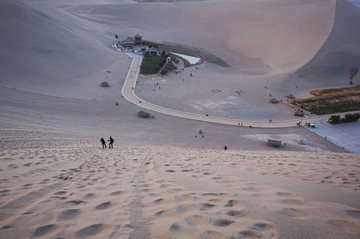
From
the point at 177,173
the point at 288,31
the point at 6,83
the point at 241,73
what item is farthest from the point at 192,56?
the point at 177,173

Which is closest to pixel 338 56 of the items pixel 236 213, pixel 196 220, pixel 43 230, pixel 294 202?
pixel 294 202

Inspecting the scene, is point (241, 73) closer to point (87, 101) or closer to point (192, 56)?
point (192, 56)

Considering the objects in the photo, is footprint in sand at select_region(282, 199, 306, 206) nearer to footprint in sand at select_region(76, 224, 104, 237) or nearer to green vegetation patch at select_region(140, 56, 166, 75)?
footprint in sand at select_region(76, 224, 104, 237)

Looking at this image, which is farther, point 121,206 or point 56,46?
point 56,46

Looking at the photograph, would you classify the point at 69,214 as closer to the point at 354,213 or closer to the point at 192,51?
the point at 354,213

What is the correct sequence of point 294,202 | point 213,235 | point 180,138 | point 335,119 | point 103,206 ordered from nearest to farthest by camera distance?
point 213,235, point 294,202, point 103,206, point 180,138, point 335,119
